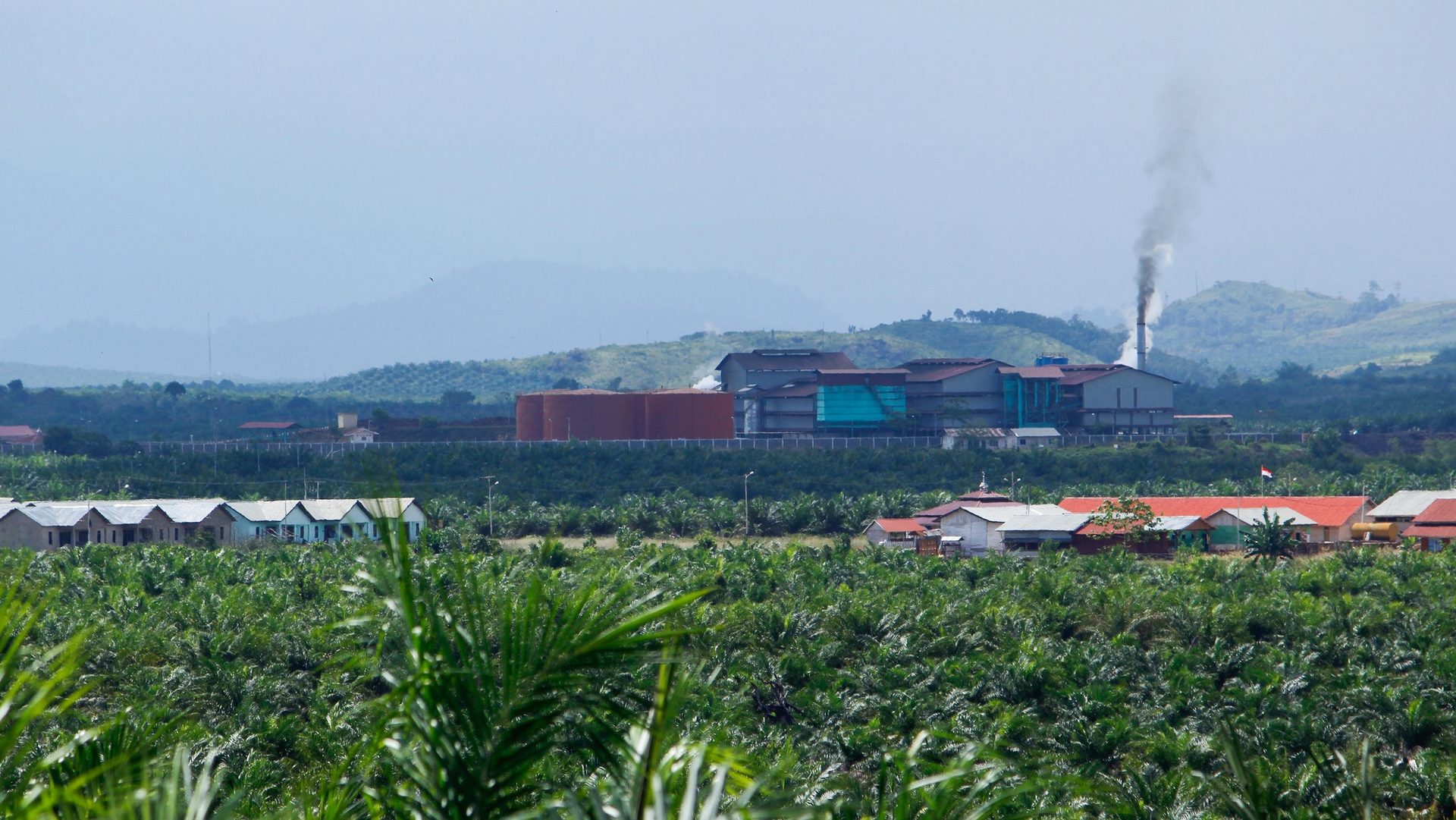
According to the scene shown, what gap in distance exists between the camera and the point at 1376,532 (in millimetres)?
54250

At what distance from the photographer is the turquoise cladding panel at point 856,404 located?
9100cm

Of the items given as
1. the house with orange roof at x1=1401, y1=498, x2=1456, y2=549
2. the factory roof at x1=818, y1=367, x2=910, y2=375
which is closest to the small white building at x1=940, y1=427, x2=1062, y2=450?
the factory roof at x1=818, y1=367, x2=910, y2=375

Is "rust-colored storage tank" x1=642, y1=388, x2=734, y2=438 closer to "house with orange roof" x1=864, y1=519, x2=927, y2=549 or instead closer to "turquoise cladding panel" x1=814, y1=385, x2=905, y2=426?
"turquoise cladding panel" x1=814, y1=385, x2=905, y2=426

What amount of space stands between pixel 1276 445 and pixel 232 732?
69009 mm

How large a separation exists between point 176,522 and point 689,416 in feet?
123

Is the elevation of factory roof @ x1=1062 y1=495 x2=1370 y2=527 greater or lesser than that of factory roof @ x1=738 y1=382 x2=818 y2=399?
lesser

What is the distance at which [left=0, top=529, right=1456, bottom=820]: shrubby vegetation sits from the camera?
21.8ft

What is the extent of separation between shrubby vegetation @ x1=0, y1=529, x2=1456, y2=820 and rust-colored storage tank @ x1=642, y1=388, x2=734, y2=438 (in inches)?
1597

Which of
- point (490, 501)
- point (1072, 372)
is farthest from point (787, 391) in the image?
point (490, 501)

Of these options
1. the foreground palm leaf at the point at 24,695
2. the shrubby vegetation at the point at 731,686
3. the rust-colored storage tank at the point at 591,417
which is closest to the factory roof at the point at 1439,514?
the shrubby vegetation at the point at 731,686

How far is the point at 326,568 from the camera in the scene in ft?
146

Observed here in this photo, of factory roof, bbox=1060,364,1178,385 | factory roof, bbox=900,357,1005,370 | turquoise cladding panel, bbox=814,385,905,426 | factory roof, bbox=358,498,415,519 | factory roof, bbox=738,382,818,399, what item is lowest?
factory roof, bbox=358,498,415,519

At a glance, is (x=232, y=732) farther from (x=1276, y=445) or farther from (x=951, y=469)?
(x=1276, y=445)

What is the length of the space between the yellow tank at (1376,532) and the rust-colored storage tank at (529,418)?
51.6 m
